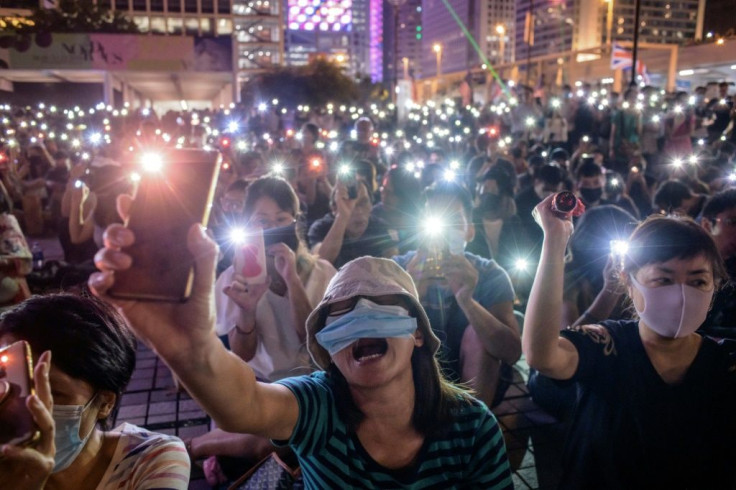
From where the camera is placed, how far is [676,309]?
95.6 inches

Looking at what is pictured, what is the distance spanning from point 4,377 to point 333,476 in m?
1.15

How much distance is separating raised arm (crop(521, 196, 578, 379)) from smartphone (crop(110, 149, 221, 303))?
1389 mm

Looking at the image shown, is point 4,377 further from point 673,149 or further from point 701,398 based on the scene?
point 673,149

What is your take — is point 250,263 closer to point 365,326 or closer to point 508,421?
point 365,326

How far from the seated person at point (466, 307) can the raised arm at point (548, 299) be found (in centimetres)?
128

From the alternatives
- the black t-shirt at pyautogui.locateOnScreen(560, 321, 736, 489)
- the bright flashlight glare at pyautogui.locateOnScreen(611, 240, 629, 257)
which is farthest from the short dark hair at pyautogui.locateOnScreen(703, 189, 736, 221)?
the black t-shirt at pyautogui.locateOnScreen(560, 321, 736, 489)

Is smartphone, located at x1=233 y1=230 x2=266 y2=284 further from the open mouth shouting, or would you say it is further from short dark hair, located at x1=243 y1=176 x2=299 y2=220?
the open mouth shouting

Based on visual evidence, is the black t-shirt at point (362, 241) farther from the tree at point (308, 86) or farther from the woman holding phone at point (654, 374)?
the tree at point (308, 86)

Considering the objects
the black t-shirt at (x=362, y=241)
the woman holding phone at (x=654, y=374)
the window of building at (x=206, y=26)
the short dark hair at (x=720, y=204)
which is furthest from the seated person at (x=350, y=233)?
the window of building at (x=206, y=26)

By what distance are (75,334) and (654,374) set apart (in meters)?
2.27

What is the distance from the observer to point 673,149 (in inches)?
450

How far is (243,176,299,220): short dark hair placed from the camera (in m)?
4.08

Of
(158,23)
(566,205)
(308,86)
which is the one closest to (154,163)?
(566,205)

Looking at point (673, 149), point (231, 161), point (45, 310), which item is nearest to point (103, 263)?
point (45, 310)
